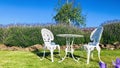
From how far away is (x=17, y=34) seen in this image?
15.4 meters

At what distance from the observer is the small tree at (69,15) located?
22750mm

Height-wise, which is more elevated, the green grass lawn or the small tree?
the small tree

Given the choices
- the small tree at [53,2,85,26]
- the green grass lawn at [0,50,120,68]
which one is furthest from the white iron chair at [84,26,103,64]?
the small tree at [53,2,85,26]

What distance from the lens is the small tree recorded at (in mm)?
22750

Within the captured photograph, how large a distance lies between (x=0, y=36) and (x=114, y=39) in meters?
6.31

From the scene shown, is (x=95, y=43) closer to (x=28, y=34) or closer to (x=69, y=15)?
(x=28, y=34)

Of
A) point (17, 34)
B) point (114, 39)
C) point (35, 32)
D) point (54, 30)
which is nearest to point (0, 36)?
point (17, 34)

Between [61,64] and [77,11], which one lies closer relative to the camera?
[61,64]

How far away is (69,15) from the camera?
23.3 metres

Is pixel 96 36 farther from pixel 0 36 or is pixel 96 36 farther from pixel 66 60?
pixel 0 36

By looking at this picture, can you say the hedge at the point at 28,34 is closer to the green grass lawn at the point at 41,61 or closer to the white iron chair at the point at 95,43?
the green grass lawn at the point at 41,61

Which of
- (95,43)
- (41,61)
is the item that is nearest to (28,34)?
(41,61)

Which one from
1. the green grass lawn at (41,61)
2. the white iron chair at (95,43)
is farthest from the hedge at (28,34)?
the white iron chair at (95,43)

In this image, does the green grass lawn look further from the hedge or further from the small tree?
the small tree
